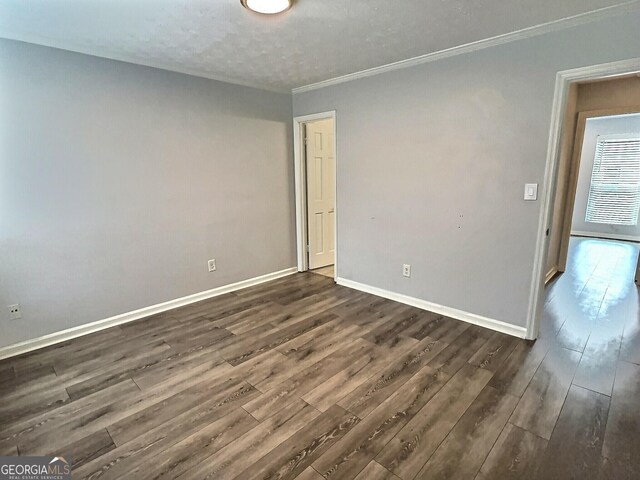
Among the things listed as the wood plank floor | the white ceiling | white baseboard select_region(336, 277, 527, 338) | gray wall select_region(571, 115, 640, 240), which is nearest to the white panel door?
white baseboard select_region(336, 277, 527, 338)

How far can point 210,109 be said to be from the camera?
3395mm

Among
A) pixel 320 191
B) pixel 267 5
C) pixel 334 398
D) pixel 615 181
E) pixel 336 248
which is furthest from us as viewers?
pixel 615 181

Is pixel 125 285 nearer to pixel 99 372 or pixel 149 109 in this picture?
pixel 99 372

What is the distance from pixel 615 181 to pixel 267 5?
778 centimetres

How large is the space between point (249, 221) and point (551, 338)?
3185 mm

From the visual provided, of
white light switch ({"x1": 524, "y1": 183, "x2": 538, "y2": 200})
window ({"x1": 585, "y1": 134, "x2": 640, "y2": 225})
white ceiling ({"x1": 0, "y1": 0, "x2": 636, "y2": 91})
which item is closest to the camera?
white ceiling ({"x1": 0, "y1": 0, "x2": 636, "y2": 91})

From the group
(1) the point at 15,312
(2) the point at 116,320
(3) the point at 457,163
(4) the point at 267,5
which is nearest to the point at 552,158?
(3) the point at 457,163

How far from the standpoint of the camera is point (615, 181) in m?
6.55

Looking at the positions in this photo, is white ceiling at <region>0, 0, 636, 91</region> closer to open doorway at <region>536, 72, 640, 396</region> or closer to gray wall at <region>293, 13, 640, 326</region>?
gray wall at <region>293, 13, 640, 326</region>

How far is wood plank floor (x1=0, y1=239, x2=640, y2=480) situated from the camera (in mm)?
1576

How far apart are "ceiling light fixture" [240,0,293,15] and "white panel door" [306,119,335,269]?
7.61 feet

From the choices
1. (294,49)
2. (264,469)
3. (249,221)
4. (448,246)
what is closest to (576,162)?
(448,246)

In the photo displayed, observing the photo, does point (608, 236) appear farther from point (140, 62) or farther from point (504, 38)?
point (140, 62)

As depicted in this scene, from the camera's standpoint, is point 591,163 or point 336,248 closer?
point 336,248
